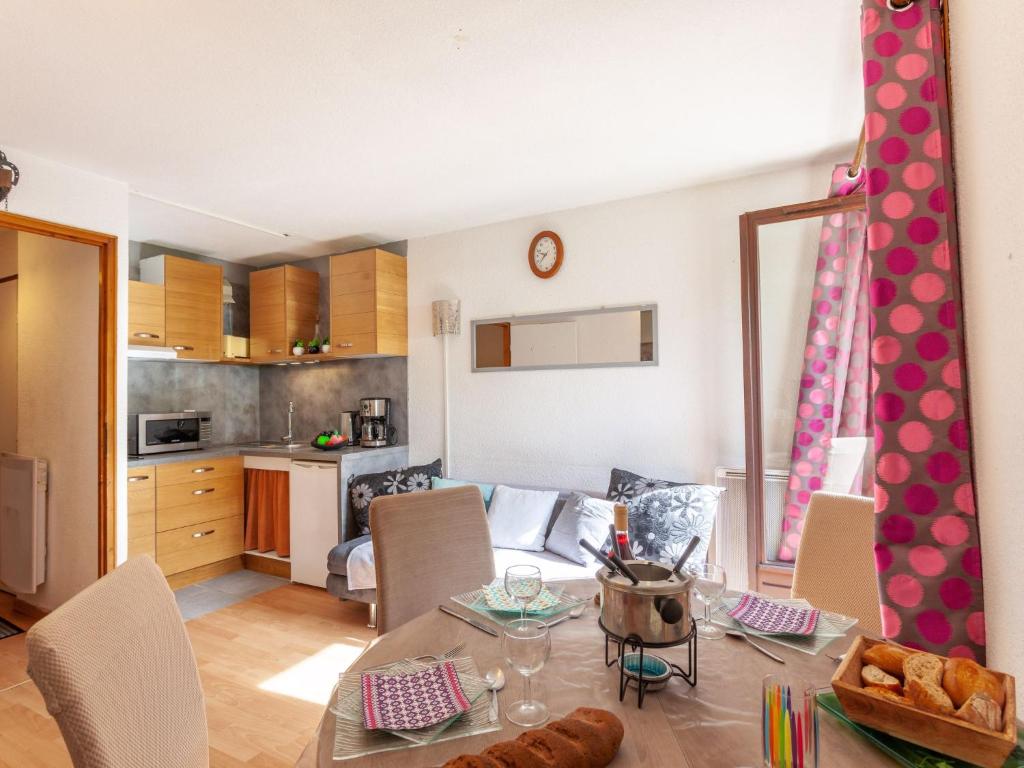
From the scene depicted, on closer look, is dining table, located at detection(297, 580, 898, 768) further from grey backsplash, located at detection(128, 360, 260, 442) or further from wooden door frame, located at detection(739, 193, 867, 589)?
grey backsplash, located at detection(128, 360, 260, 442)

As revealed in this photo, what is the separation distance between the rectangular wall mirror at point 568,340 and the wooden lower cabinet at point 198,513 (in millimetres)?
2118

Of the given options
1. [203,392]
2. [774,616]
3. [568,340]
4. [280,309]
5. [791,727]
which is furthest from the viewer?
[203,392]

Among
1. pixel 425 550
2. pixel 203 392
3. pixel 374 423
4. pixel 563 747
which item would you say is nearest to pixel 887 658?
pixel 563 747

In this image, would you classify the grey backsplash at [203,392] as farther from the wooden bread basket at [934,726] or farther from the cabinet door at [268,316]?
the wooden bread basket at [934,726]

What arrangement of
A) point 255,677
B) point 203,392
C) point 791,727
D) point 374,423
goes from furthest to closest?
1. point 203,392
2. point 374,423
3. point 255,677
4. point 791,727

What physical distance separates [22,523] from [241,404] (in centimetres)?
177

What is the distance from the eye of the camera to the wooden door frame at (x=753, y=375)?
2.81 metres

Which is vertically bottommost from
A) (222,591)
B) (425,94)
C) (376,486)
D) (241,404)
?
(222,591)

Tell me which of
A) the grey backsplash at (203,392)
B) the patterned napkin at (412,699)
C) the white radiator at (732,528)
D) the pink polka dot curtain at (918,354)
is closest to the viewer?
the patterned napkin at (412,699)

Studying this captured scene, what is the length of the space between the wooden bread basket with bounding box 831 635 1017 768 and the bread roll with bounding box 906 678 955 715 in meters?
0.02

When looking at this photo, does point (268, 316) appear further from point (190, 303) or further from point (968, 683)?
point (968, 683)

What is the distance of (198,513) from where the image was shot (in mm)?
4020

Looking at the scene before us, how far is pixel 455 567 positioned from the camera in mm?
1800

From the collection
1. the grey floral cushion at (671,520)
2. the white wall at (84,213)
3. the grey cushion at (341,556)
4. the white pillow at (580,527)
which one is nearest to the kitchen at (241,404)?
the grey cushion at (341,556)
